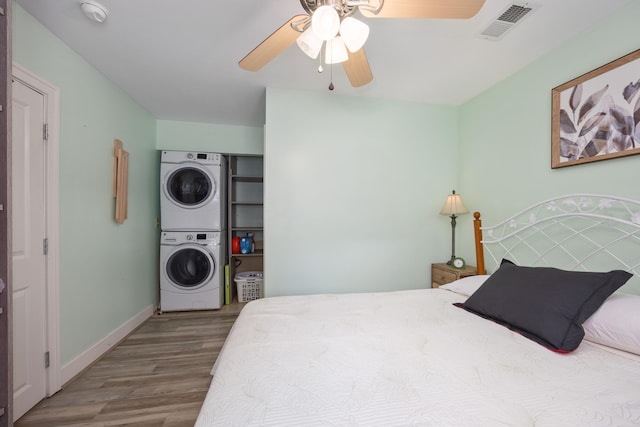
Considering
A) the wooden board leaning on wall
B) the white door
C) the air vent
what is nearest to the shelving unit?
the wooden board leaning on wall

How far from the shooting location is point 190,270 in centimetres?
321

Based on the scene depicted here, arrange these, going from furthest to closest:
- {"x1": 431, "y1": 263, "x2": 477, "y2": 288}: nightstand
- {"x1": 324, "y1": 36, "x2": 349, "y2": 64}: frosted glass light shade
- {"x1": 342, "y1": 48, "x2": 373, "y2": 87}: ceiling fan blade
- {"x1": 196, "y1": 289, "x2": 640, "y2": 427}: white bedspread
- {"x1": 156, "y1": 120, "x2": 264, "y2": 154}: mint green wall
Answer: {"x1": 156, "y1": 120, "x2": 264, "y2": 154}: mint green wall → {"x1": 431, "y1": 263, "x2": 477, "y2": 288}: nightstand → {"x1": 342, "y1": 48, "x2": 373, "y2": 87}: ceiling fan blade → {"x1": 324, "y1": 36, "x2": 349, "y2": 64}: frosted glass light shade → {"x1": 196, "y1": 289, "x2": 640, "y2": 427}: white bedspread

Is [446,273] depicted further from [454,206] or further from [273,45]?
[273,45]

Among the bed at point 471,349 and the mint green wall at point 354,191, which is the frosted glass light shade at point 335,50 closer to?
the mint green wall at point 354,191

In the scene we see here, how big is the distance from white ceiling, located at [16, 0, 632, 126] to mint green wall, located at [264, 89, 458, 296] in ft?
0.73

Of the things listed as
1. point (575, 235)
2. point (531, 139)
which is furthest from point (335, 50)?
point (575, 235)

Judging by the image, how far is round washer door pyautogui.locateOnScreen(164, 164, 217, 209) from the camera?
313cm

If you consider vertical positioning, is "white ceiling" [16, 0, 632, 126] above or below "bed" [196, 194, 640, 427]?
above

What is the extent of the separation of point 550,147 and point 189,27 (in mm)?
2617

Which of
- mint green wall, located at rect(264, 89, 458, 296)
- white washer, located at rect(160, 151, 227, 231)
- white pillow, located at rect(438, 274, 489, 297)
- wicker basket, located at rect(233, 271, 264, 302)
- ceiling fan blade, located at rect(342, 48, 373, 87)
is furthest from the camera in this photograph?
wicker basket, located at rect(233, 271, 264, 302)

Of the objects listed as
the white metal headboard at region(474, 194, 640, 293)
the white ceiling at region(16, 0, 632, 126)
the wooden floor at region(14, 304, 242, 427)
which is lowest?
the wooden floor at region(14, 304, 242, 427)

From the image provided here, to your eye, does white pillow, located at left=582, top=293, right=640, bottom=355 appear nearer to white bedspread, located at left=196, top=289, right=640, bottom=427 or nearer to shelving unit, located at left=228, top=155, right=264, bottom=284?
white bedspread, located at left=196, top=289, right=640, bottom=427

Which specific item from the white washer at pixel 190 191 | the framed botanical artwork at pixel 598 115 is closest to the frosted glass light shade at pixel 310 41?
the framed botanical artwork at pixel 598 115

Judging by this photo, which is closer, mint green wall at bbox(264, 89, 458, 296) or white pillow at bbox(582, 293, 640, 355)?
white pillow at bbox(582, 293, 640, 355)
